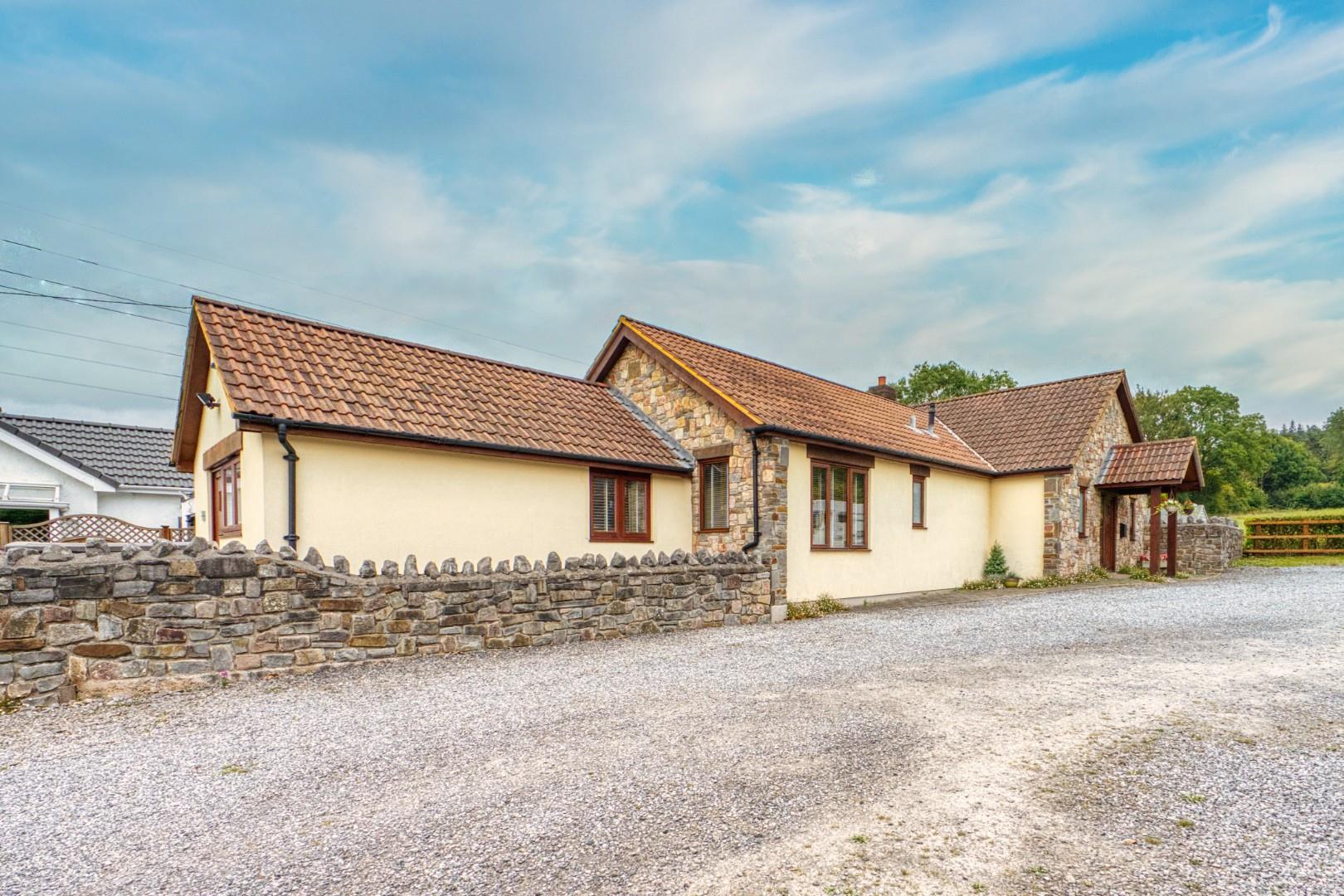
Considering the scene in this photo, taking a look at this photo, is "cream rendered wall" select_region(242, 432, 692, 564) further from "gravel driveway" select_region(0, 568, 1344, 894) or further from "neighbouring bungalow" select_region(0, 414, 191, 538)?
"neighbouring bungalow" select_region(0, 414, 191, 538)

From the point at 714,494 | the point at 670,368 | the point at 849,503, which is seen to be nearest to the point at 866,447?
the point at 849,503

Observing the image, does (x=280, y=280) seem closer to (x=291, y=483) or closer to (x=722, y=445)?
(x=291, y=483)

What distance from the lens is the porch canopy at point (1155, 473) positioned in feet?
62.1

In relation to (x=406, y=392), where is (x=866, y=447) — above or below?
below

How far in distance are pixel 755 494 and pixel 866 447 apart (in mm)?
3028

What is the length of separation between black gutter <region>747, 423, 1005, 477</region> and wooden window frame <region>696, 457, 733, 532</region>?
3.57 feet

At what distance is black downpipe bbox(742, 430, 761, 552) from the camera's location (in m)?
12.7

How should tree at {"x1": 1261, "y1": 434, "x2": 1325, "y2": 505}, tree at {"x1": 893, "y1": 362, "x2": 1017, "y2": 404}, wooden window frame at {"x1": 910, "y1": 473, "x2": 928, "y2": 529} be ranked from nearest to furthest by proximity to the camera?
wooden window frame at {"x1": 910, "y1": 473, "x2": 928, "y2": 529}, tree at {"x1": 893, "y1": 362, "x2": 1017, "y2": 404}, tree at {"x1": 1261, "y1": 434, "x2": 1325, "y2": 505}

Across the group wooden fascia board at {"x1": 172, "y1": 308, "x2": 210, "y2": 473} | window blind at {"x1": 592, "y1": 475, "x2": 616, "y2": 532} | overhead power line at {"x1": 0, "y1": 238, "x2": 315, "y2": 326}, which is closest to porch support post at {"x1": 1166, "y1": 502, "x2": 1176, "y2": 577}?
window blind at {"x1": 592, "y1": 475, "x2": 616, "y2": 532}

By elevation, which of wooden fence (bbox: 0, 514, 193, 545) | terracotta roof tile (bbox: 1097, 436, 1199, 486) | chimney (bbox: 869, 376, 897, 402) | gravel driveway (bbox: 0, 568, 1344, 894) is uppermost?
chimney (bbox: 869, 376, 897, 402)

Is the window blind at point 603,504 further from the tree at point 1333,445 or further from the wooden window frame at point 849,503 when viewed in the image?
the tree at point 1333,445

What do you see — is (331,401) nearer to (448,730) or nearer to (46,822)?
(448,730)

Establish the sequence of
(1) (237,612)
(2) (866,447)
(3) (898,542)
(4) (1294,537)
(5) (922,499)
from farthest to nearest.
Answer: (4) (1294,537), (5) (922,499), (3) (898,542), (2) (866,447), (1) (237,612)

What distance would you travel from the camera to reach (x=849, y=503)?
14555mm
